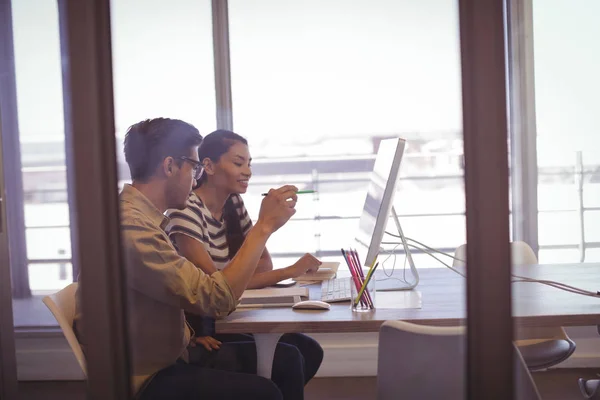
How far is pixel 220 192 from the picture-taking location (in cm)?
195

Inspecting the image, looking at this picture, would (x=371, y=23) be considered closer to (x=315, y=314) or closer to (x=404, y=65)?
(x=404, y=65)

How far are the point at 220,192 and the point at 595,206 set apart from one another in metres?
2.05

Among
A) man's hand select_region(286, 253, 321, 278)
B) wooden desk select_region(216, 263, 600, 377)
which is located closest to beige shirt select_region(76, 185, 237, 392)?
wooden desk select_region(216, 263, 600, 377)

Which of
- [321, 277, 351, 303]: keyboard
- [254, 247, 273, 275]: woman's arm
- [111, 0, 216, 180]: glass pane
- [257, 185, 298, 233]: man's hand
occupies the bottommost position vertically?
[321, 277, 351, 303]: keyboard

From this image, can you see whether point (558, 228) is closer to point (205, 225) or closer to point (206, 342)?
point (205, 225)

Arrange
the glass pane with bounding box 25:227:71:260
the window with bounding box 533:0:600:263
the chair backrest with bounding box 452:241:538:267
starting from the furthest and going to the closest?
the glass pane with bounding box 25:227:71:260, the window with bounding box 533:0:600:263, the chair backrest with bounding box 452:241:538:267

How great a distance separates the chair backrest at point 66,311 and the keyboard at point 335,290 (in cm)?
62

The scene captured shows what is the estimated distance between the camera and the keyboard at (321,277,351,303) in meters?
1.64

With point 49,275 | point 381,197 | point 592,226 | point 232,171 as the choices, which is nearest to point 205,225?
point 232,171

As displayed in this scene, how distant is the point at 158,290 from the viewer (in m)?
1.36

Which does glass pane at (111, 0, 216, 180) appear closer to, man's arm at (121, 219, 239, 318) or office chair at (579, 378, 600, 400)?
man's arm at (121, 219, 239, 318)

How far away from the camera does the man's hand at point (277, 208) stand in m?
1.56

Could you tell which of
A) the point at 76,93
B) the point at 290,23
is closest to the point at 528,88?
the point at 290,23

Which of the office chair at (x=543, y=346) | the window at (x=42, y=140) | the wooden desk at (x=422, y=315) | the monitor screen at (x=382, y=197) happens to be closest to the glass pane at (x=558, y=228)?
the office chair at (x=543, y=346)
